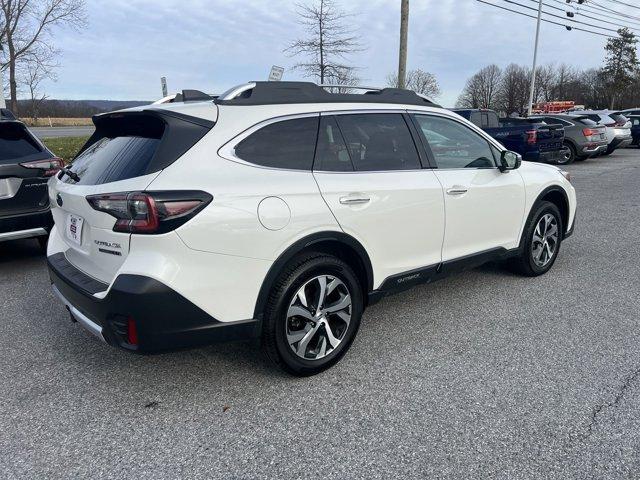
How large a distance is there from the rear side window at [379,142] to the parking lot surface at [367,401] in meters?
1.27

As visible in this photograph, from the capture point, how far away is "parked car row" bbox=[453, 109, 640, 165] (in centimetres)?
1432

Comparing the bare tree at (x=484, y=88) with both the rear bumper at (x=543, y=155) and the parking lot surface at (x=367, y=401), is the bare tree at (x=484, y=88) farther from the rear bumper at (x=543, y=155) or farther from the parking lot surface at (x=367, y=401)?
the parking lot surface at (x=367, y=401)

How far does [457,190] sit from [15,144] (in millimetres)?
4482

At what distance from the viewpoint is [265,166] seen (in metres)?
2.95

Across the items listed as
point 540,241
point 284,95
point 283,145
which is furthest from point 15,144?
point 540,241

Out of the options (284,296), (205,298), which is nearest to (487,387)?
(284,296)

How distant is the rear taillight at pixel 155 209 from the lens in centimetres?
254

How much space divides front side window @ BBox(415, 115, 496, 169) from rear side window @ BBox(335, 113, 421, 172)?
24 cm

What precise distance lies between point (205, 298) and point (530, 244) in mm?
3430

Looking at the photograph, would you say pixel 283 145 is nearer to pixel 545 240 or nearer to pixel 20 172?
pixel 545 240

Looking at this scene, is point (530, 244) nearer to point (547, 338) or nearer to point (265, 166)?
point (547, 338)

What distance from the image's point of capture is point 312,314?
3.14m

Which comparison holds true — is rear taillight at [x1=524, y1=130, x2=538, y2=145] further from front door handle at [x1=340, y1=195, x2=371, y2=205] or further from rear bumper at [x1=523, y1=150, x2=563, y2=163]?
front door handle at [x1=340, y1=195, x2=371, y2=205]

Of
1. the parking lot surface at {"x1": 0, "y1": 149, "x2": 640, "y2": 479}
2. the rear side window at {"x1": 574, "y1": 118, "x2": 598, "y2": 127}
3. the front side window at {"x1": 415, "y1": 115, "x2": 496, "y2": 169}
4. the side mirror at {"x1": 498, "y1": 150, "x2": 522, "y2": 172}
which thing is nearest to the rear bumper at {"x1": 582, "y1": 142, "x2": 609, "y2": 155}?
the rear side window at {"x1": 574, "y1": 118, "x2": 598, "y2": 127}
